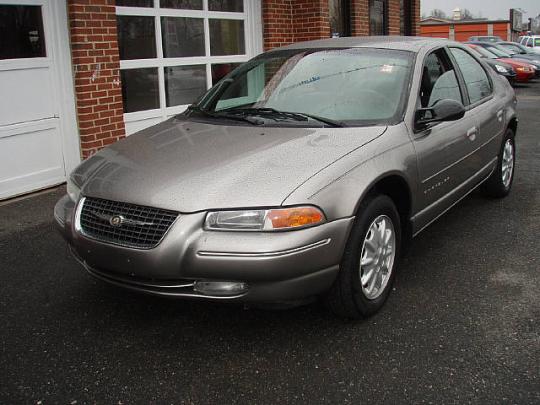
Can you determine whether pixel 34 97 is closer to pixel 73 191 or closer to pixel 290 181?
pixel 73 191

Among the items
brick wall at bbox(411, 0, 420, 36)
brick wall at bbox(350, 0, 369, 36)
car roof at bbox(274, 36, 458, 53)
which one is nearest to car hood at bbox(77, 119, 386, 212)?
car roof at bbox(274, 36, 458, 53)

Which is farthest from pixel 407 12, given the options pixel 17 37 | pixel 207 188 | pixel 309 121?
pixel 207 188

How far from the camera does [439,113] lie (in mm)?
3918

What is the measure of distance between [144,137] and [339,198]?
157 cm

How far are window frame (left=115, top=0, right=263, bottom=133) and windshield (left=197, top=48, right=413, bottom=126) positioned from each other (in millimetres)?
3115

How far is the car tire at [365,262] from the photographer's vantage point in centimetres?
323

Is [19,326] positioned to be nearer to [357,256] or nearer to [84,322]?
[84,322]

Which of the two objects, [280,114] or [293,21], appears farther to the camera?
[293,21]

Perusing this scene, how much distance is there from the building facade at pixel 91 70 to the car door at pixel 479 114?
3.84 m

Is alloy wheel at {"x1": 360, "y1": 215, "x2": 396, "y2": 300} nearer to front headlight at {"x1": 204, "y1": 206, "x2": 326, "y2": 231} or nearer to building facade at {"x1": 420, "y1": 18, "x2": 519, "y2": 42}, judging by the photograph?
front headlight at {"x1": 204, "y1": 206, "x2": 326, "y2": 231}

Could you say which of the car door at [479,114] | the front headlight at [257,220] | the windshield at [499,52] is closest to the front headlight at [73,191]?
the front headlight at [257,220]

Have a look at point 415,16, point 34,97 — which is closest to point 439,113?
point 34,97

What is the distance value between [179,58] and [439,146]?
493 cm

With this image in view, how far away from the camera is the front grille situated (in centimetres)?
298
